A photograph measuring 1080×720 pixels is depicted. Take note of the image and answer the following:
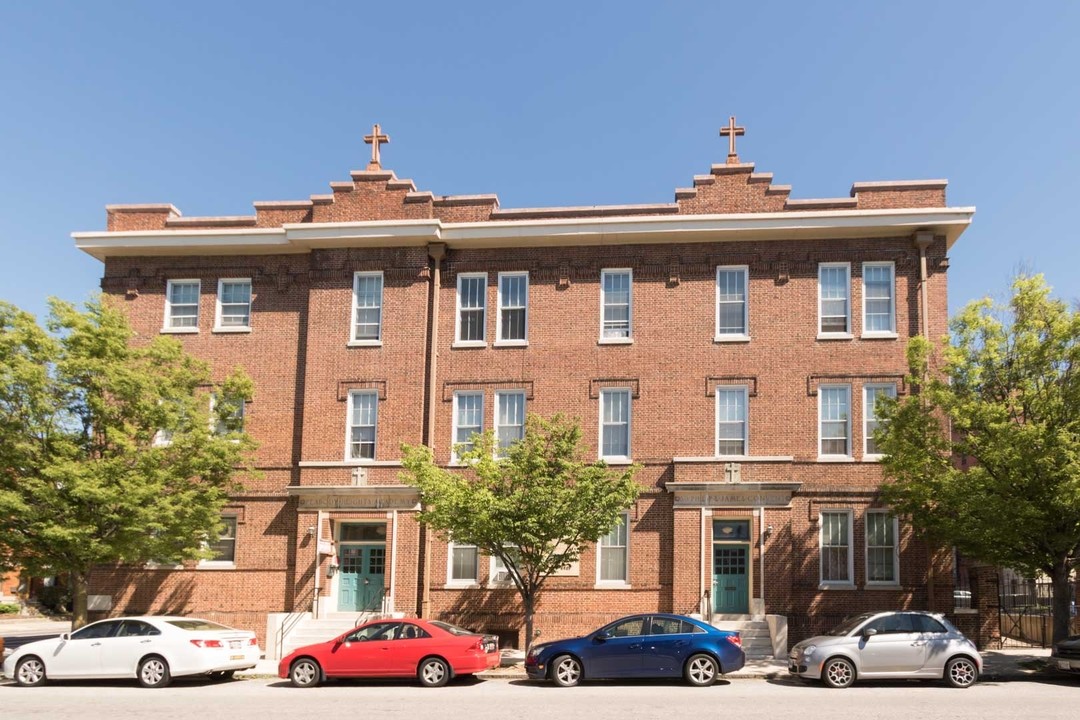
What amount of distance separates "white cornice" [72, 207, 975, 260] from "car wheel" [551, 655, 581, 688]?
12.0 metres

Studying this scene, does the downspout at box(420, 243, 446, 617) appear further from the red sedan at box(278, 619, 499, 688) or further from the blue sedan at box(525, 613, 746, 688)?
the blue sedan at box(525, 613, 746, 688)

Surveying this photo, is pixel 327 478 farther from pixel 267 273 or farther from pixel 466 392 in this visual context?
pixel 267 273

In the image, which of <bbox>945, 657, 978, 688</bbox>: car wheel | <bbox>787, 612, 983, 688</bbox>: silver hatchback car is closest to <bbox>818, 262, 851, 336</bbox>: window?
<bbox>787, 612, 983, 688</bbox>: silver hatchback car

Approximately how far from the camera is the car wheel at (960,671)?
19.0m

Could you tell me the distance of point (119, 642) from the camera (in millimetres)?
19656

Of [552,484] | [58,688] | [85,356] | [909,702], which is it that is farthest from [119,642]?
[909,702]

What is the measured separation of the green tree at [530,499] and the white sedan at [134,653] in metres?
5.29

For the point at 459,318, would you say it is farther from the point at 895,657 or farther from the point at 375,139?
the point at 895,657

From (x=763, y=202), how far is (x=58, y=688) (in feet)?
65.2

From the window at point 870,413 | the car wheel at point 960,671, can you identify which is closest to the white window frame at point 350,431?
the window at point 870,413

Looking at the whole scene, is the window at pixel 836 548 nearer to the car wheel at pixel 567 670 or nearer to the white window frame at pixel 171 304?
the car wheel at pixel 567 670

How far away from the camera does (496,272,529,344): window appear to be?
27.8 metres

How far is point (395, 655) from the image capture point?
19453 mm

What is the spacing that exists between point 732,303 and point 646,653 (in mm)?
11239
